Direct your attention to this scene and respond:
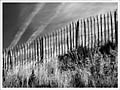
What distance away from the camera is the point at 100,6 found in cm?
516

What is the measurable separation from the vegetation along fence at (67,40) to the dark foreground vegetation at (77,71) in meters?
0.12

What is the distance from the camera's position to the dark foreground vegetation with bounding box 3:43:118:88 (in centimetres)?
505

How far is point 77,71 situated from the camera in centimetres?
518

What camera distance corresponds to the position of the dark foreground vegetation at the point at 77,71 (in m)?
5.05

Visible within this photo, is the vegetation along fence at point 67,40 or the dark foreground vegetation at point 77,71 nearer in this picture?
the dark foreground vegetation at point 77,71

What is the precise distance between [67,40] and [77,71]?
0.56m

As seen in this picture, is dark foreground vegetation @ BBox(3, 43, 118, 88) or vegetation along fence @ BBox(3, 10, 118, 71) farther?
vegetation along fence @ BBox(3, 10, 118, 71)

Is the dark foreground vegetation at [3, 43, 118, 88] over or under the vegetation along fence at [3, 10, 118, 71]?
under

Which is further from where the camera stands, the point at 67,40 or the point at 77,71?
the point at 67,40

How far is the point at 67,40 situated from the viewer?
17.6 ft

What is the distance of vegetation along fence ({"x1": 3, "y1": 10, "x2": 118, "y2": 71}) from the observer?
516 cm

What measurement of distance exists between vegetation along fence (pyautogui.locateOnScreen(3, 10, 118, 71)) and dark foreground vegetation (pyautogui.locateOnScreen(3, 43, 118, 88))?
115mm

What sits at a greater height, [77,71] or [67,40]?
[67,40]

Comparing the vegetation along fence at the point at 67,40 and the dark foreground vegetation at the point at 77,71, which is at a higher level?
the vegetation along fence at the point at 67,40
